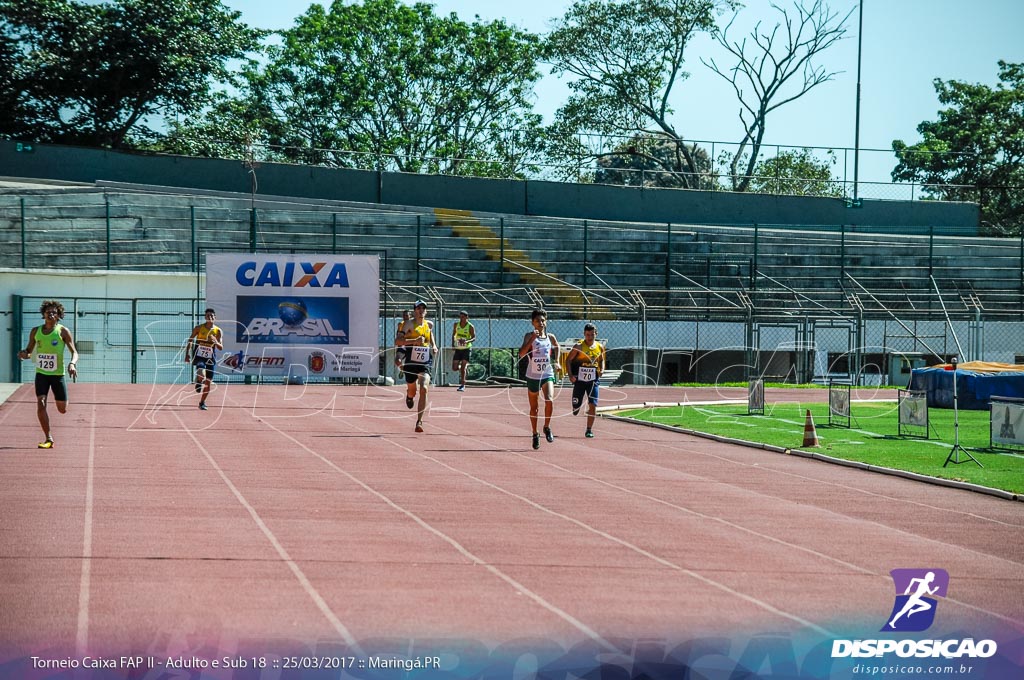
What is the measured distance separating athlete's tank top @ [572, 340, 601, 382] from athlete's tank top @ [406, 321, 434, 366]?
2.42 m

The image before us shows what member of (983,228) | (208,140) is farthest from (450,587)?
(983,228)

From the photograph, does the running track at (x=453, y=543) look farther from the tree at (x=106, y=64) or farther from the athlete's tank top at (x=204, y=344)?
the tree at (x=106, y=64)

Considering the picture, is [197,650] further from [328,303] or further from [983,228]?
[983,228]

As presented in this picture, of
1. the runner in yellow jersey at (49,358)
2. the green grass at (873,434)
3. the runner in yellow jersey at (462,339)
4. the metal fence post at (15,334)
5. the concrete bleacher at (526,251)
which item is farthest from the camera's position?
the concrete bleacher at (526,251)

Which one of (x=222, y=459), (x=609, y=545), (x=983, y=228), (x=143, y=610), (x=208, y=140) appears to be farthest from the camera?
(x=983, y=228)

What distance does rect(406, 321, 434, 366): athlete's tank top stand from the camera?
Result: 19.6 meters

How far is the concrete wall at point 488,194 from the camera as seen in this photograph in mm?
47094

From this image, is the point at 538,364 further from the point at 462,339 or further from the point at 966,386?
the point at 966,386

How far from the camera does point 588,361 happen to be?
1952 centimetres

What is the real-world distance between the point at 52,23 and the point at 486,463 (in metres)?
40.2

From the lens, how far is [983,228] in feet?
182

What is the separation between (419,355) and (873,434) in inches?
315

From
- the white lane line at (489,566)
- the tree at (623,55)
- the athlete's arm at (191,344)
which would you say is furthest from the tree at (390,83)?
the white lane line at (489,566)

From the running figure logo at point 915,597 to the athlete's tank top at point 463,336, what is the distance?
20.8m
